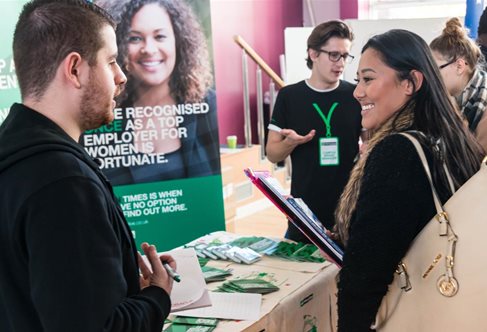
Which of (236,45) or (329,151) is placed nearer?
(329,151)

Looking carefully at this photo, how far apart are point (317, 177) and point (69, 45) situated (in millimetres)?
1606

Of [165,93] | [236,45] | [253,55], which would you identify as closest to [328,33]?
[165,93]

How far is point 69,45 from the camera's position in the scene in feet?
3.00

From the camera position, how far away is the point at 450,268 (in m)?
1.09

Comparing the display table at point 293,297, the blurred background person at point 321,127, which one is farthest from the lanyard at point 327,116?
the display table at point 293,297

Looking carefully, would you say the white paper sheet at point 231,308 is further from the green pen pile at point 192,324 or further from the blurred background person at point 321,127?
the blurred background person at point 321,127

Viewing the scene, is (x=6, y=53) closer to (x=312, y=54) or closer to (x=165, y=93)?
(x=165, y=93)

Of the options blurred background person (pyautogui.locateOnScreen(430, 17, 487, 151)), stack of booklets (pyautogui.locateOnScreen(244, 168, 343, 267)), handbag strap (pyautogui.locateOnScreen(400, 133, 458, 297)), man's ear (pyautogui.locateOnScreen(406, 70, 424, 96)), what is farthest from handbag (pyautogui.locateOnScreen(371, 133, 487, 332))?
blurred background person (pyautogui.locateOnScreen(430, 17, 487, 151))

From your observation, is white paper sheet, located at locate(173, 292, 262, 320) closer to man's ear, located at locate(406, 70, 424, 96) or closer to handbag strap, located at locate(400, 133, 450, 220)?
handbag strap, located at locate(400, 133, 450, 220)

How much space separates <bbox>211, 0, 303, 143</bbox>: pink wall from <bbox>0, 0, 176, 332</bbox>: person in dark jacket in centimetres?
423

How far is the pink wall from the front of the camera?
5.20 metres

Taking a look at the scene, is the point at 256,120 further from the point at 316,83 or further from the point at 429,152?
the point at 429,152

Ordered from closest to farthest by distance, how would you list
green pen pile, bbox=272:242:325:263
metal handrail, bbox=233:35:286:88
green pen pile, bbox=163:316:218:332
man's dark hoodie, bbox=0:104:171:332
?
1. man's dark hoodie, bbox=0:104:171:332
2. green pen pile, bbox=163:316:218:332
3. green pen pile, bbox=272:242:325:263
4. metal handrail, bbox=233:35:286:88

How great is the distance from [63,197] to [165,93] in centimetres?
197
